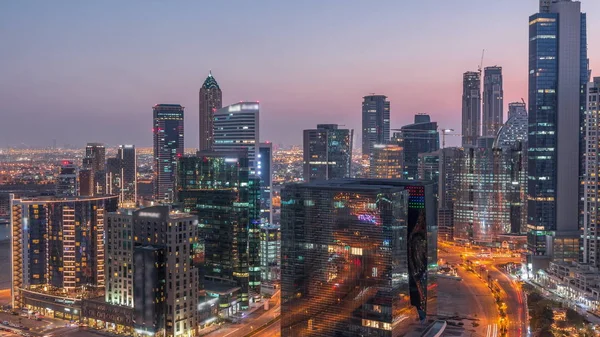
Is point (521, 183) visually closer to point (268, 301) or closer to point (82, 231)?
point (268, 301)

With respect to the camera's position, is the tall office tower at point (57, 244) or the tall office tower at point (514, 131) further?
the tall office tower at point (514, 131)

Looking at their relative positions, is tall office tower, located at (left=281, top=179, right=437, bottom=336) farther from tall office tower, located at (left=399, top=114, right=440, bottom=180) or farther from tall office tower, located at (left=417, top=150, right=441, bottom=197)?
tall office tower, located at (left=399, top=114, right=440, bottom=180)

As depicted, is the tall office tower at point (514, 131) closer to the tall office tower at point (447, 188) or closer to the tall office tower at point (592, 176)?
the tall office tower at point (447, 188)

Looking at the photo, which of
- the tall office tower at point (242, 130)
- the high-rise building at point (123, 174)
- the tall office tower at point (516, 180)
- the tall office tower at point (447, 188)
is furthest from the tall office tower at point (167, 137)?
the tall office tower at point (516, 180)

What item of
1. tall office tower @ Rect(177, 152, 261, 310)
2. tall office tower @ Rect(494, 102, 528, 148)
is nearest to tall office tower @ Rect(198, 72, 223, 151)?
tall office tower @ Rect(494, 102, 528, 148)

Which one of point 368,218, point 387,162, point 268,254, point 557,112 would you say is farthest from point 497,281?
point 387,162
